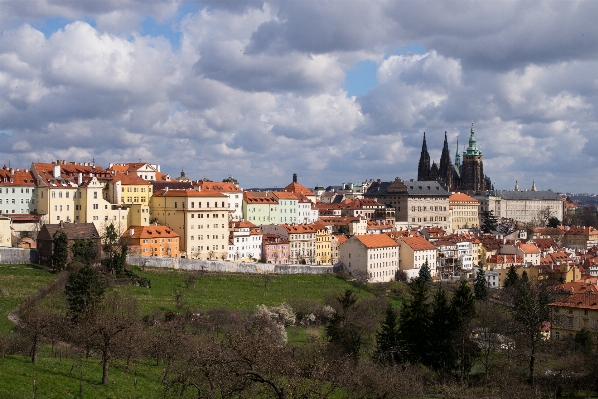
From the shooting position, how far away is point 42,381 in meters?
25.3

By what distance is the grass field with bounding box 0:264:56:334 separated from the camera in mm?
42034

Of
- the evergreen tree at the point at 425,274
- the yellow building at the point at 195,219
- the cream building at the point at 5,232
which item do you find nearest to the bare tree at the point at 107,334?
the cream building at the point at 5,232

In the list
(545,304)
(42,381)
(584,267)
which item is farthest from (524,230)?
(42,381)

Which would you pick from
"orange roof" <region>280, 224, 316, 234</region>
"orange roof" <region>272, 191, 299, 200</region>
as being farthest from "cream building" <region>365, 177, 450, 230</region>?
"orange roof" <region>280, 224, 316, 234</region>

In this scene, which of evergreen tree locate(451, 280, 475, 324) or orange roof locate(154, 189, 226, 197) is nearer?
evergreen tree locate(451, 280, 475, 324)

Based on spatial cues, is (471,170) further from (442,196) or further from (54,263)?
(54,263)

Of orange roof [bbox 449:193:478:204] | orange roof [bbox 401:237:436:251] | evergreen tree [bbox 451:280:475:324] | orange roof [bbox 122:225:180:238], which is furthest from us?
orange roof [bbox 449:193:478:204]

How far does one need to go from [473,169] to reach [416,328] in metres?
153

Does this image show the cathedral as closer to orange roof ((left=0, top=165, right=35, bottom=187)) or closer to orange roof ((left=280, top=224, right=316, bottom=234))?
orange roof ((left=280, top=224, right=316, bottom=234))

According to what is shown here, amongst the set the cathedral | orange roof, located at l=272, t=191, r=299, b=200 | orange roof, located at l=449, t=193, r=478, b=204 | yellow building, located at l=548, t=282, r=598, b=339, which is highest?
the cathedral

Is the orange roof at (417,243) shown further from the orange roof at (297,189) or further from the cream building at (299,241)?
the orange roof at (297,189)

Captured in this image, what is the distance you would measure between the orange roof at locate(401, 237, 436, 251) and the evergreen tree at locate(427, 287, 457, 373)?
151 feet

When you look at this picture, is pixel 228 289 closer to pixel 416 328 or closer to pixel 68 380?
pixel 416 328

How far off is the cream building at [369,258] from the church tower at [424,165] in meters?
101
